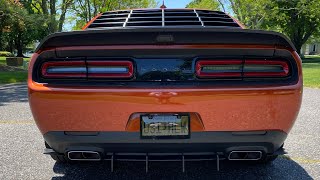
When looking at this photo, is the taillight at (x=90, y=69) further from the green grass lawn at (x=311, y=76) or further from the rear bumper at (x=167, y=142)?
the green grass lawn at (x=311, y=76)

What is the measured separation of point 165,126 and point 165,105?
16cm

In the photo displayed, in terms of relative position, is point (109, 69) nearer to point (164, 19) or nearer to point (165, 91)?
point (165, 91)

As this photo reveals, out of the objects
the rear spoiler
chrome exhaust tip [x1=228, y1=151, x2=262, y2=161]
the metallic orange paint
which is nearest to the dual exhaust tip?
chrome exhaust tip [x1=228, y1=151, x2=262, y2=161]

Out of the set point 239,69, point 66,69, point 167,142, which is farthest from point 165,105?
point 66,69

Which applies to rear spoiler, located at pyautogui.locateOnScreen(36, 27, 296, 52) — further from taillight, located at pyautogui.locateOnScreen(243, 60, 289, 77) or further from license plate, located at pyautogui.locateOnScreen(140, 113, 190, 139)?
license plate, located at pyautogui.locateOnScreen(140, 113, 190, 139)

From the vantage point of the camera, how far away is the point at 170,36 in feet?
8.21

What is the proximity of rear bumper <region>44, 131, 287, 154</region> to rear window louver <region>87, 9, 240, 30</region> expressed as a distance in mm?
1349

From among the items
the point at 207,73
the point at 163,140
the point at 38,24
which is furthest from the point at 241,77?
the point at 38,24

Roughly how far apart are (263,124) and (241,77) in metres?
0.38

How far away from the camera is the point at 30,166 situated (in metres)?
3.52

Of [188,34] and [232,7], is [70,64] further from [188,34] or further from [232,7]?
[232,7]

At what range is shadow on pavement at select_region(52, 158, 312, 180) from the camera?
327cm

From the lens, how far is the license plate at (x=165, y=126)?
8.17ft

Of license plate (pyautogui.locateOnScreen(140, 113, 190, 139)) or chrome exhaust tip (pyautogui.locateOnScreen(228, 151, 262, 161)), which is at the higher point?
license plate (pyautogui.locateOnScreen(140, 113, 190, 139))
